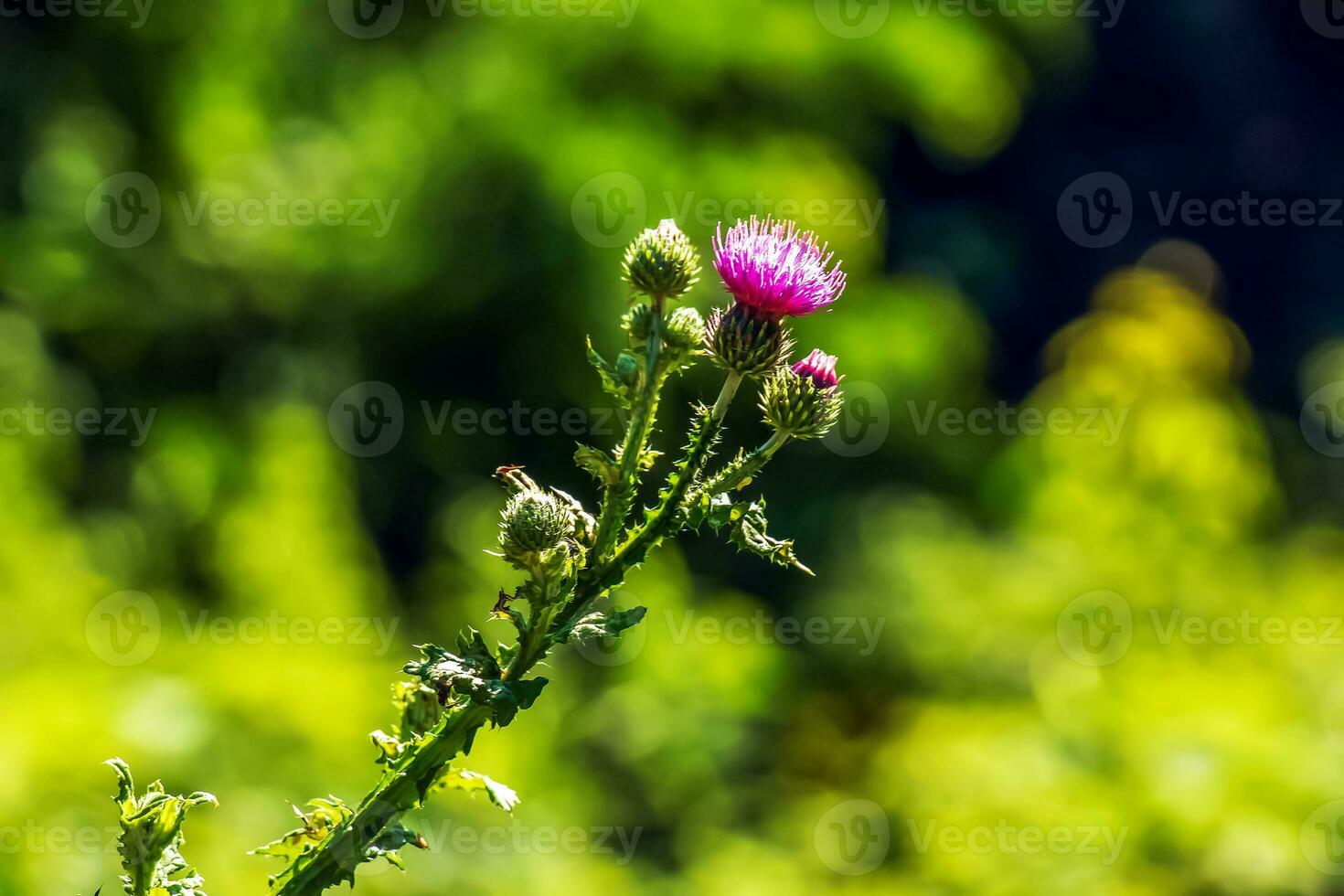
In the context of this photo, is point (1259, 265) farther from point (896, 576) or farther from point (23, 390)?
point (23, 390)

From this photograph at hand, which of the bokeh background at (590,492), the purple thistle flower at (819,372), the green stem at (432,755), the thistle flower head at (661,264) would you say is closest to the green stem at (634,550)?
the green stem at (432,755)

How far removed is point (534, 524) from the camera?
1.30 meters

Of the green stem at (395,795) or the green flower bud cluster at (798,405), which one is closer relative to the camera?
the green stem at (395,795)

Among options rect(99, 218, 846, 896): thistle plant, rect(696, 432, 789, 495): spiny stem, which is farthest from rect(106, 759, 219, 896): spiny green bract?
rect(696, 432, 789, 495): spiny stem

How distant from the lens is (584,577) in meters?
1.24

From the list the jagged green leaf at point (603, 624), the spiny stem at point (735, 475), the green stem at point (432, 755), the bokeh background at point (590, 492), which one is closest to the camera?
the green stem at point (432, 755)

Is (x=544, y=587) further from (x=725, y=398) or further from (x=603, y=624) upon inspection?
(x=725, y=398)

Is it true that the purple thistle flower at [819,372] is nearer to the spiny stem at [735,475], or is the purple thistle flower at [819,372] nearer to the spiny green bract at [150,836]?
the spiny stem at [735,475]

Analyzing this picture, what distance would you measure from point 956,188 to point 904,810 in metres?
6.63

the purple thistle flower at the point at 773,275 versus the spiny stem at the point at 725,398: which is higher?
the purple thistle flower at the point at 773,275

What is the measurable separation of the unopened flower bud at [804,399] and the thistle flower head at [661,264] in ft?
0.70

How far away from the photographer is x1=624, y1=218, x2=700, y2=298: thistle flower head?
147 cm

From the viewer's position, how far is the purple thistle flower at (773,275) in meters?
1.67

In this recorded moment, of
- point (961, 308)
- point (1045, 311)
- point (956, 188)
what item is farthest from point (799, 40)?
point (1045, 311)
